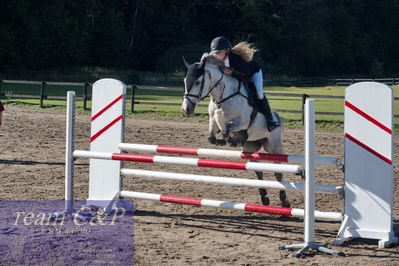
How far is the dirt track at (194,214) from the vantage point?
605 cm

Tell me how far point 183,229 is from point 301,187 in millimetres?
1395

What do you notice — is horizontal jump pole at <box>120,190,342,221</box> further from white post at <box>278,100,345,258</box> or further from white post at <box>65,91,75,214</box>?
white post at <box>65,91,75,214</box>

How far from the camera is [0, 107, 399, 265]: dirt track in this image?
6047mm

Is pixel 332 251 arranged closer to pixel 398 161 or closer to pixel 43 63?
pixel 398 161

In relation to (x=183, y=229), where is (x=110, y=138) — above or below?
above

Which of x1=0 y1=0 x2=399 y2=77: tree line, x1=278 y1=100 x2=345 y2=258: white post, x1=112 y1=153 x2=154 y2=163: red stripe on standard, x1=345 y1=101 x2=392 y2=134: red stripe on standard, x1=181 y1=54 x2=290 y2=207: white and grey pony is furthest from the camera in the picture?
x1=0 y1=0 x2=399 y2=77: tree line

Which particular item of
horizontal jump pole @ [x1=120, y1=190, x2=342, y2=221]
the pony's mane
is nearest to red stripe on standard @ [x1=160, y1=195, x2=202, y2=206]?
horizontal jump pole @ [x1=120, y1=190, x2=342, y2=221]

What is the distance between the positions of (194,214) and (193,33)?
6239 centimetres

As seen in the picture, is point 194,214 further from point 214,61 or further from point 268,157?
point 214,61

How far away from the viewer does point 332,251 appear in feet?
20.0

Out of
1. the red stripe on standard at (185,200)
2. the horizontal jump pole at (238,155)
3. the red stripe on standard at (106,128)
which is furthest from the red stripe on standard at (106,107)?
the red stripe on standard at (185,200)

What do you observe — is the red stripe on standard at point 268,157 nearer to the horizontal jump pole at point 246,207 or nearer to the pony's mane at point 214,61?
the horizontal jump pole at point 246,207

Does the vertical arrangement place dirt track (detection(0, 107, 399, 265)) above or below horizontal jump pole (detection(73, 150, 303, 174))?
below

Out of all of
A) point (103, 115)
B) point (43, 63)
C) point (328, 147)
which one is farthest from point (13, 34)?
point (103, 115)
